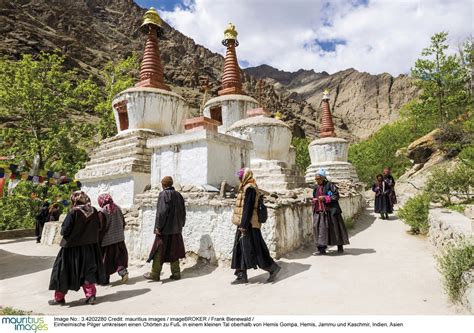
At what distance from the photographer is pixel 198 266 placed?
623cm

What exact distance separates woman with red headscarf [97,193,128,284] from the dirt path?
314mm

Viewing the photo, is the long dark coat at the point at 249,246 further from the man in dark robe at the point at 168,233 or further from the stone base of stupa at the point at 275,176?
the stone base of stupa at the point at 275,176

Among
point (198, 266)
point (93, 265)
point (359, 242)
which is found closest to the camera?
point (93, 265)

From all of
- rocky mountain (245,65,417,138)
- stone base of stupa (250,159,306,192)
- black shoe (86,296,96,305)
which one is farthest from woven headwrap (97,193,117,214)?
rocky mountain (245,65,417,138)

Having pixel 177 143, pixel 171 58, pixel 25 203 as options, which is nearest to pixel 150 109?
pixel 177 143

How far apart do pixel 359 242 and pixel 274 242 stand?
3158mm

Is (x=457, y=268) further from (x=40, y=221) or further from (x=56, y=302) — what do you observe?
(x=40, y=221)

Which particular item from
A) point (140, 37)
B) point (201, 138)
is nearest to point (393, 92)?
point (140, 37)

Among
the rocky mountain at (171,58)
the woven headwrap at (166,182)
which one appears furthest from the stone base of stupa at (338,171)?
the rocky mountain at (171,58)

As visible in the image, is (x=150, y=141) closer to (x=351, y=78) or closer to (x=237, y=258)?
(x=237, y=258)

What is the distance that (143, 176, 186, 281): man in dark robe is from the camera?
5488 mm

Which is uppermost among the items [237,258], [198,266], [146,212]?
[146,212]

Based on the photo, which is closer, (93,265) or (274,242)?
(93,265)

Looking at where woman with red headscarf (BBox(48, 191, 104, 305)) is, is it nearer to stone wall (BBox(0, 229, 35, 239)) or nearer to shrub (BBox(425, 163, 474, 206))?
shrub (BBox(425, 163, 474, 206))
